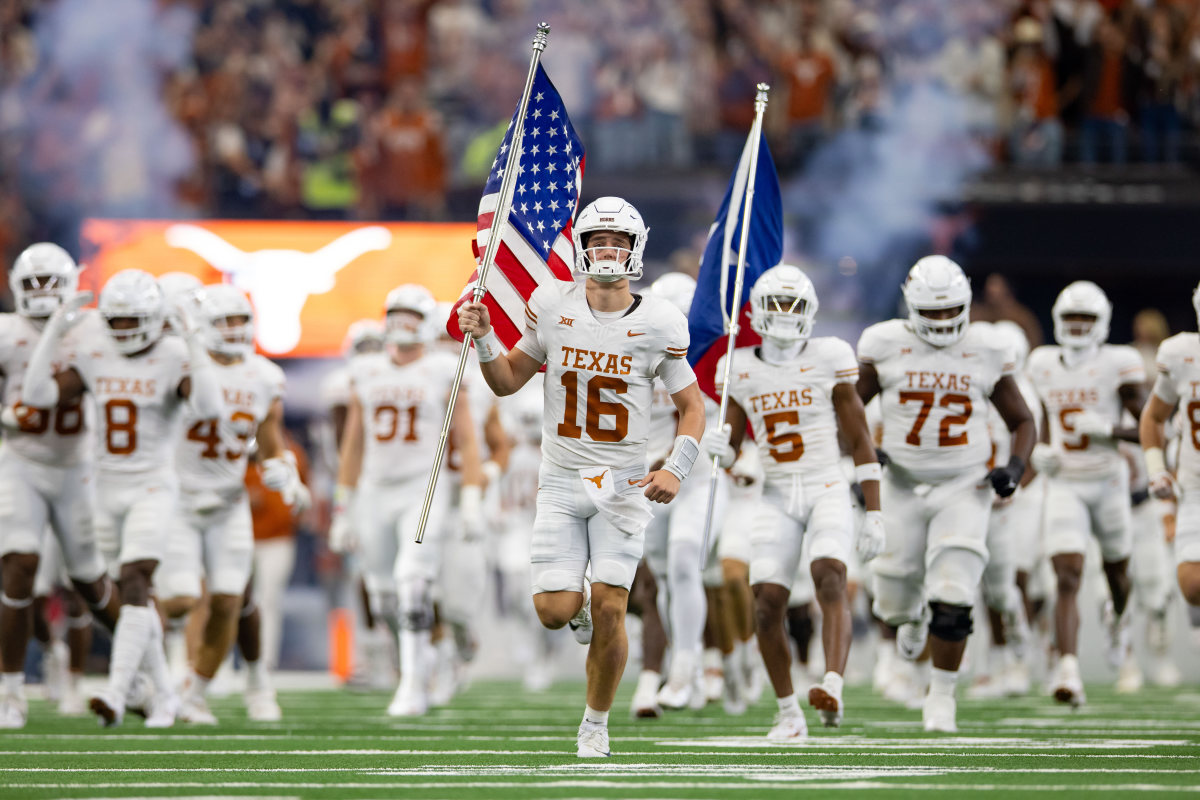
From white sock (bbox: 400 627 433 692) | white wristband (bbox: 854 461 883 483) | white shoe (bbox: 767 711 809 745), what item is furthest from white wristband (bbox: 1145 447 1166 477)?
white sock (bbox: 400 627 433 692)

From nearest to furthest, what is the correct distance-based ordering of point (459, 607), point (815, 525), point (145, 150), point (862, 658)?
1. point (815, 525)
2. point (459, 607)
3. point (862, 658)
4. point (145, 150)

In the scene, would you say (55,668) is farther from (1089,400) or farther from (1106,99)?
(1106,99)

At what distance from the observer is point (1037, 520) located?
43.0 ft

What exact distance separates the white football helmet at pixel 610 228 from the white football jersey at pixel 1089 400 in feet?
16.0

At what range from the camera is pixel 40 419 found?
9875mm

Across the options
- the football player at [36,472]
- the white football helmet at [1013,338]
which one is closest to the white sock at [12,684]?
the football player at [36,472]

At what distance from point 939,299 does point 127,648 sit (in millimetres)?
4190

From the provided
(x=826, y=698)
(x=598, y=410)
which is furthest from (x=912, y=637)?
(x=598, y=410)

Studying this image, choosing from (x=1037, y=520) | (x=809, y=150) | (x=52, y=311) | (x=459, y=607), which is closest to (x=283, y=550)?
(x=459, y=607)

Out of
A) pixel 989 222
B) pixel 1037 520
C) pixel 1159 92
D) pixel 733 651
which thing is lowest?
pixel 733 651

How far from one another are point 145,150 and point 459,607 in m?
8.76

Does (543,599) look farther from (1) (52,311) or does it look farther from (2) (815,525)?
(1) (52,311)

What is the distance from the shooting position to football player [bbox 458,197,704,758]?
24.3ft

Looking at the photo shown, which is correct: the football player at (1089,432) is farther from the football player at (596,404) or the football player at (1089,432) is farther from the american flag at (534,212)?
the football player at (596,404)
